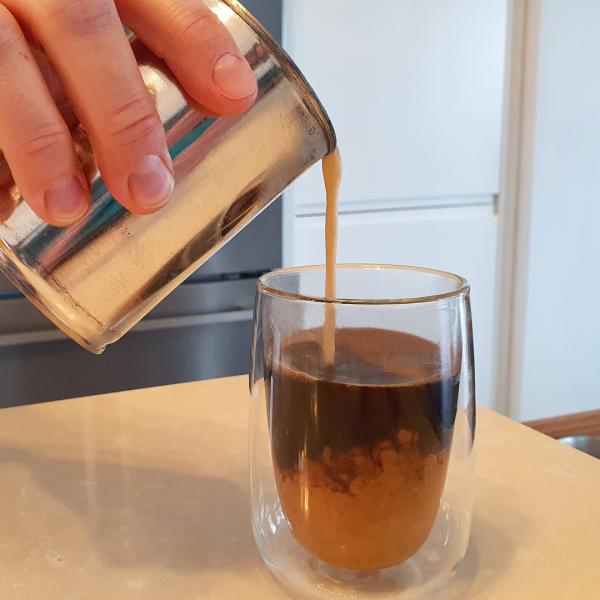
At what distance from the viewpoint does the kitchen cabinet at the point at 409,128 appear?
1.28 metres

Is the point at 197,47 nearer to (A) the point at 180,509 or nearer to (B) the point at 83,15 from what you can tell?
(B) the point at 83,15

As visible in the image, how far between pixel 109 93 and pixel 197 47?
0.05 meters

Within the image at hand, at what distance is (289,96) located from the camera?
365 millimetres

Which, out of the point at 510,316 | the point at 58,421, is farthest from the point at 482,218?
the point at 58,421

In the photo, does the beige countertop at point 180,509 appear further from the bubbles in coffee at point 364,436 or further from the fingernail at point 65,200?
the fingernail at point 65,200

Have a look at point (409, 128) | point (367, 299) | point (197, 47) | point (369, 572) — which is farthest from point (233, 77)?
point (409, 128)

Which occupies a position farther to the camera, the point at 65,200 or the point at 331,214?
the point at 331,214

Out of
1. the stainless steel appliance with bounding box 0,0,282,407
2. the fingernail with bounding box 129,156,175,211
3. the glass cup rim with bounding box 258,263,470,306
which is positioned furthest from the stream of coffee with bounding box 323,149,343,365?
the stainless steel appliance with bounding box 0,0,282,407

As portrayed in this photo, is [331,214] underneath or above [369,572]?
above

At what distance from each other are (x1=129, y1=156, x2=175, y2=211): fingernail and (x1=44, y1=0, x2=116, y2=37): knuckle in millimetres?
59

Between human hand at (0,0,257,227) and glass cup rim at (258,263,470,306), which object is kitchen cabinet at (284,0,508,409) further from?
human hand at (0,0,257,227)

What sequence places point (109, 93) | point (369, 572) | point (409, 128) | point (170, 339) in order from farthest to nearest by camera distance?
point (409, 128), point (170, 339), point (369, 572), point (109, 93)

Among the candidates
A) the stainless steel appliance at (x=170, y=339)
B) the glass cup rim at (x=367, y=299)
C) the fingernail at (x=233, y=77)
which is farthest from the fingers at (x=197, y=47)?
the stainless steel appliance at (x=170, y=339)

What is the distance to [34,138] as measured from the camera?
32cm
